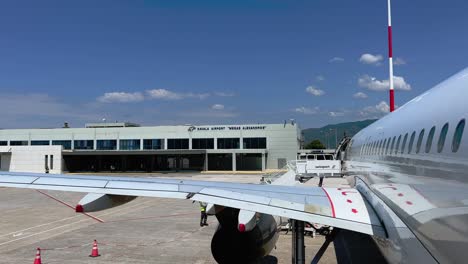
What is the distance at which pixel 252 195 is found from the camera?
801 centimetres

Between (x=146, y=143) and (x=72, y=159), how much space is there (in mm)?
13541

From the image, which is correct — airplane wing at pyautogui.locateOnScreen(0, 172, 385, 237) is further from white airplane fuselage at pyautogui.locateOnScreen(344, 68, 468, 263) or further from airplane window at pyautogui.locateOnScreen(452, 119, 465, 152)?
airplane window at pyautogui.locateOnScreen(452, 119, 465, 152)

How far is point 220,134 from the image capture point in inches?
2916

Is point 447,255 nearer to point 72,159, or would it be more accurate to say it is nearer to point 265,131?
point 265,131

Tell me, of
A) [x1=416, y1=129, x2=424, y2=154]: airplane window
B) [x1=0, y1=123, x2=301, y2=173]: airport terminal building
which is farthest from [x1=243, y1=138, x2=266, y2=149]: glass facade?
[x1=416, y1=129, x2=424, y2=154]: airplane window

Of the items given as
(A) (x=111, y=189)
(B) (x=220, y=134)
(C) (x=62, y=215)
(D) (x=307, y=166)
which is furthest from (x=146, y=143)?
(A) (x=111, y=189)

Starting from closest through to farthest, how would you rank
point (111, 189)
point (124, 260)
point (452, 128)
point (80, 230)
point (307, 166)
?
point (452, 128)
point (111, 189)
point (124, 260)
point (80, 230)
point (307, 166)

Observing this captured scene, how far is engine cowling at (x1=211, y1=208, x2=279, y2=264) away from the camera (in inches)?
399

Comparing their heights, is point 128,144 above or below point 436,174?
above

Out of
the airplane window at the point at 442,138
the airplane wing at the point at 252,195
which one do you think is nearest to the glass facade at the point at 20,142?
the airplane wing at the point at 252,195

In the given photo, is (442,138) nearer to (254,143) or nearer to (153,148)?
(254,143)

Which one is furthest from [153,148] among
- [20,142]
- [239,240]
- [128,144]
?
[239,240]

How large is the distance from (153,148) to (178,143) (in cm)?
457

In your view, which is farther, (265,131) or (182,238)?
(265,131)
